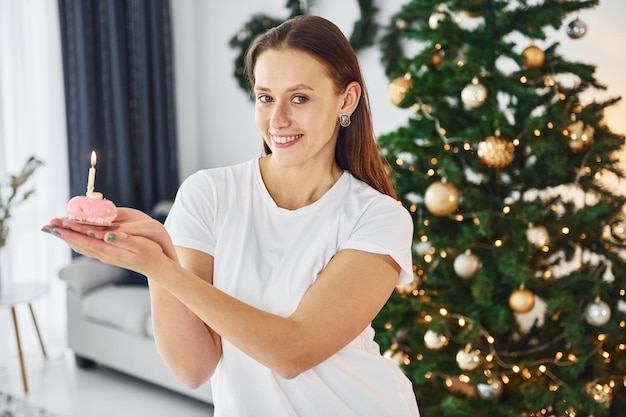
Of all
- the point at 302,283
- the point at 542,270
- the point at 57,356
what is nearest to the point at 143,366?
the point at 57,356

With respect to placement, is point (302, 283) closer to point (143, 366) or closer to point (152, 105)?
point (143, 366)

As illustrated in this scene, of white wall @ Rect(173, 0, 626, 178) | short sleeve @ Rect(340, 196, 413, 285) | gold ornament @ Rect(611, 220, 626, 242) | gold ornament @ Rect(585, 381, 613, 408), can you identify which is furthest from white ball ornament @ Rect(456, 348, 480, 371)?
white wall @ Rect(173, 0, 626, 178)

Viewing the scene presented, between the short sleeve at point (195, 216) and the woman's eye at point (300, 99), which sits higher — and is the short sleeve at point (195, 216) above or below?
below

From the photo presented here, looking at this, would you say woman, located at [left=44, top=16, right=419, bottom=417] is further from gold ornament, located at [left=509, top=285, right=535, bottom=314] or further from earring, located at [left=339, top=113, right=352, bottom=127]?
gold ornament, located at [left=509, top=285, right=535, bottom=314]

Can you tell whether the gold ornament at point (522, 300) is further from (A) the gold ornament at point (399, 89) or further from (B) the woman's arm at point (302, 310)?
(B) the woman's arm at point (302, 310)

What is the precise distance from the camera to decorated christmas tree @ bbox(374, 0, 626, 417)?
2.31 meters

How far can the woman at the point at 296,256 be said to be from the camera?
4.13ft

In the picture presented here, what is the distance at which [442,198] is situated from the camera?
2.34 meters

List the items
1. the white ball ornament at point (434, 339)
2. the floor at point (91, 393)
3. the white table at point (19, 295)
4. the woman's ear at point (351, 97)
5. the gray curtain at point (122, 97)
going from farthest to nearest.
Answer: the gray curtain at point (122, 97), the white table at point (19, 295), the floor at point (91, 393), the white ball ornament at point (434, 339), the woman's ear at point (351, 97)

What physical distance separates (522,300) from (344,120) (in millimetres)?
1171

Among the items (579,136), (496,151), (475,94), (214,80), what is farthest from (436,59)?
(214,80)

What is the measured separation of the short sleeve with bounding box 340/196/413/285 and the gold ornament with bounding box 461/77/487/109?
3.38 ft

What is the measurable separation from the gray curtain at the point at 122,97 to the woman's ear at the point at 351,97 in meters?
3.20

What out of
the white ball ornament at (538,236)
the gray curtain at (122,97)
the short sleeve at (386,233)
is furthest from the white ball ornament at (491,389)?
the gray curtain at (122,97)
